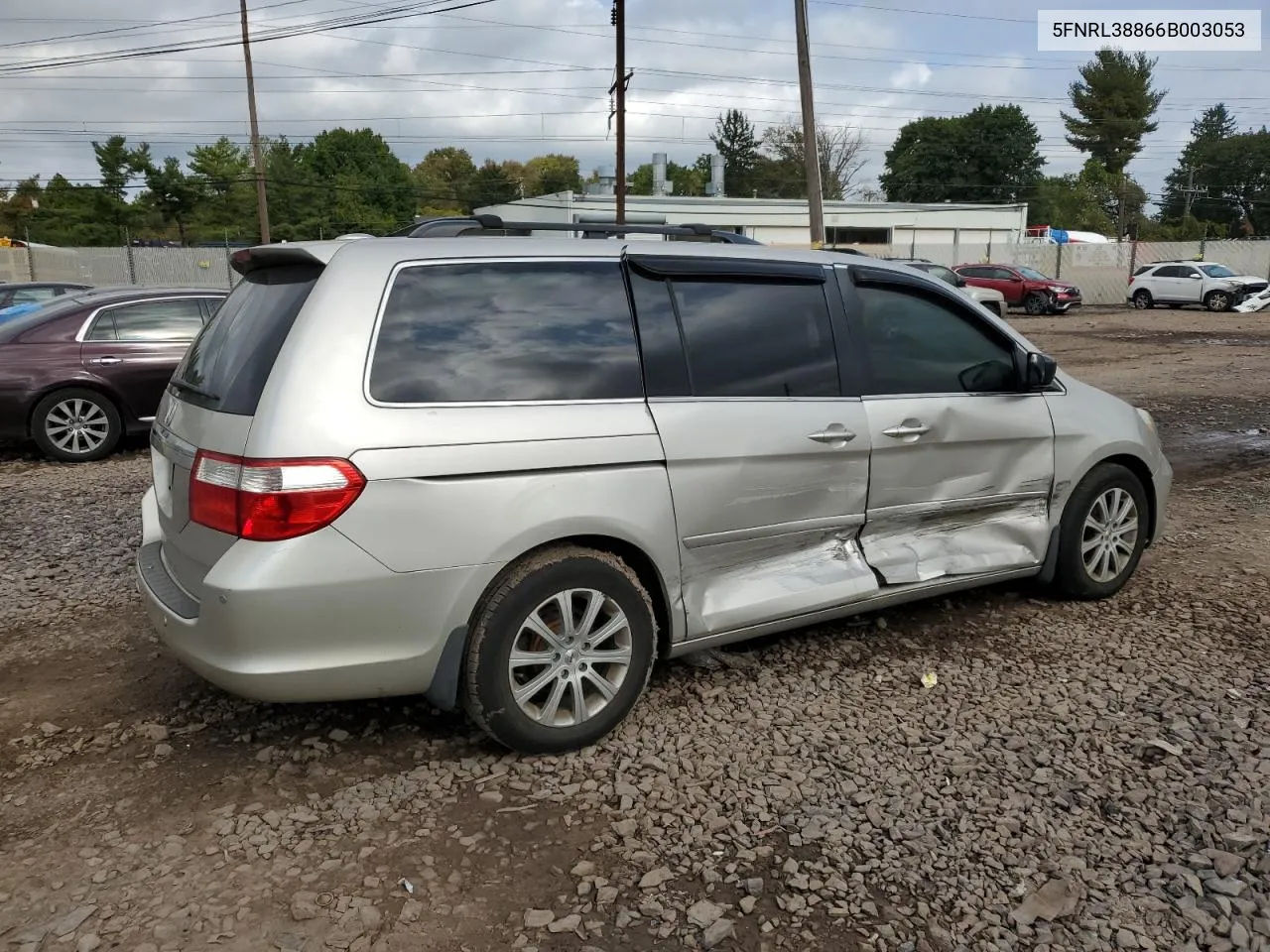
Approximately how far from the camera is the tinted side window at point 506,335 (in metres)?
3.13

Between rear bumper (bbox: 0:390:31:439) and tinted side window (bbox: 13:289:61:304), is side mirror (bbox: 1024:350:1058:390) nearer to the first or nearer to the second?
rear bumper (bbox: 0:390:31:439)

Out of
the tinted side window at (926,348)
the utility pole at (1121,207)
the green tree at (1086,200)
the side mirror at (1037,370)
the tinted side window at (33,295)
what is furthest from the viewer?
the green tree at (1086,200)

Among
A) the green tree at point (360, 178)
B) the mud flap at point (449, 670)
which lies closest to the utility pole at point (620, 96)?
the mud flap at point (449, 670)

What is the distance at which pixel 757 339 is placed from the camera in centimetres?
382

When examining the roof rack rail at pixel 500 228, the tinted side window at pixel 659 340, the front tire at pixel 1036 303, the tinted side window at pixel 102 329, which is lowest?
the front tire at pixel 1036 303

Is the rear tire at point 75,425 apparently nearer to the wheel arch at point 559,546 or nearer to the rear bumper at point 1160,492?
the wheel arch at point 559,546

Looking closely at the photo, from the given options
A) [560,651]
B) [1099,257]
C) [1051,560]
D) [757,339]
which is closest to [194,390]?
[560,651]

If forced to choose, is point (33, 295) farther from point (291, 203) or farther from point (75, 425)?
point (291, 203)

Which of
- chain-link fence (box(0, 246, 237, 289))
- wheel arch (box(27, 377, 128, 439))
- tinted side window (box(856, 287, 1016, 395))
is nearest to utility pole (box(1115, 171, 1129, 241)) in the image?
chain-link fence (box(0, 246, 237, 289))

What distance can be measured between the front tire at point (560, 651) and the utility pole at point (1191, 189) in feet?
338

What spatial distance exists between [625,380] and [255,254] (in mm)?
1393

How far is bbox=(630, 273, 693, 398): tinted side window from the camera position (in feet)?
11.6

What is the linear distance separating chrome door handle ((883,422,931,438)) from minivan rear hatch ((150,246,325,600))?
7.54 feet

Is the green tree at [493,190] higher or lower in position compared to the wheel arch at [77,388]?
higher
